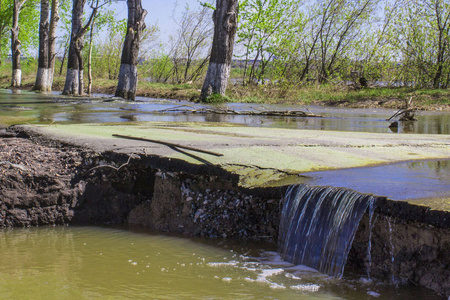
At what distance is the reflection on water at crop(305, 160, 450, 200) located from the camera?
3.08 metres

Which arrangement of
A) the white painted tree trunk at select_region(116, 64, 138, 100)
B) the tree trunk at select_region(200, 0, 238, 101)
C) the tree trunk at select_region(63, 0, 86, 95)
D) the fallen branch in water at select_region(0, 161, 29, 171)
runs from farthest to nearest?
the tree trunk at select_region(63, 0, 86, 95) < the white painted tree trunk at select_region(116, 64, 138, 100) < the tree trunk at select_region(200, 0, 238, 101) < the fallen branch in water at select_region(0, 161, 29, 171)

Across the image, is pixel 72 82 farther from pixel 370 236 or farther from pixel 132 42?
pixel 370 236

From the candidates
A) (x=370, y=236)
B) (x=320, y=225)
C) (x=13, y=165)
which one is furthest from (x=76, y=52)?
(x=370, y=236)

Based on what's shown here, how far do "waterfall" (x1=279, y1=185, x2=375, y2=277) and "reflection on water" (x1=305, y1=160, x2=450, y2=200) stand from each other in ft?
0.50

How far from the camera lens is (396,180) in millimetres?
3521

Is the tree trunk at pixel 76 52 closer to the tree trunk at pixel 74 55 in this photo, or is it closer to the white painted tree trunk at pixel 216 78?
the tree trunk at pixel 74 55

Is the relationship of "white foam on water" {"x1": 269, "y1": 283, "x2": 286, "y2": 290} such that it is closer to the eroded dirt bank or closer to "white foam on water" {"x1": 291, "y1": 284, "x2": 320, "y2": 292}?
"white foam on water" {"x1": 291, "y1": 284, "x2": 320, "y2": 292}

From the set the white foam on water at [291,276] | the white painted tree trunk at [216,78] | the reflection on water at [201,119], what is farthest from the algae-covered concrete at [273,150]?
the white painted tree trunk at [216,78]

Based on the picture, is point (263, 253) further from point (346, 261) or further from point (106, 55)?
point (106, 55)

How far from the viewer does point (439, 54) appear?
2006 cm

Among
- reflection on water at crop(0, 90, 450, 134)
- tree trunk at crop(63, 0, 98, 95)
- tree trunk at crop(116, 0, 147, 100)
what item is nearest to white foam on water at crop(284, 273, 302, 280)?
reflection on water at crop(0, 90, 450, 134)

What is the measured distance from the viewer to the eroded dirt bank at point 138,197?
3668 millimetres

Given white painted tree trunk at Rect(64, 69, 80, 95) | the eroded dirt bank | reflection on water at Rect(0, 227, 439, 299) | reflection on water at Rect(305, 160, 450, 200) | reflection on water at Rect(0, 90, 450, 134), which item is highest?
white painted tree trunk at Rect(64, 69, 80, 95)

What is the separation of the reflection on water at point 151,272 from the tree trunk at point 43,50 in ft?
66.4
